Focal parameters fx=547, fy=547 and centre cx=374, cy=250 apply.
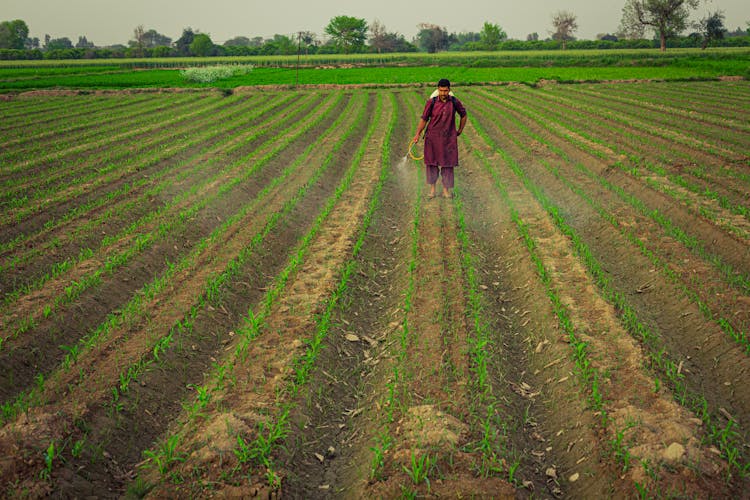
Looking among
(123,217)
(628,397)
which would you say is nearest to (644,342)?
(628,397)

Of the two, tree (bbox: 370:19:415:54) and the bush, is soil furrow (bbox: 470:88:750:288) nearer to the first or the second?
the bush

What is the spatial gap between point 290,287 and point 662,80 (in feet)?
122

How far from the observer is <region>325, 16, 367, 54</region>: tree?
122 metres

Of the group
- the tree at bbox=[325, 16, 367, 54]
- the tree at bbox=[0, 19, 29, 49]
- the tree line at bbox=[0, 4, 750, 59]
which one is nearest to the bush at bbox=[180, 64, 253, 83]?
the tree line at bbox=[0, 4, 750, 59]

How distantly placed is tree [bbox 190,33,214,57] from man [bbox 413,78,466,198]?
115 meters

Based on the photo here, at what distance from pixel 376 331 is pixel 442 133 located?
530cm

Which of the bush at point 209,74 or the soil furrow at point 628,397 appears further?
the bush at point 209,74

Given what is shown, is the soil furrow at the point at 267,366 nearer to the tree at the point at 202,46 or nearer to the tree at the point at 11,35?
the tree at the point at 202,46

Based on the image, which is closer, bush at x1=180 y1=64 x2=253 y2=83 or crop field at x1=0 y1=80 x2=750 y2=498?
crop field at x1=0 y1=80 x2=750 y2=498

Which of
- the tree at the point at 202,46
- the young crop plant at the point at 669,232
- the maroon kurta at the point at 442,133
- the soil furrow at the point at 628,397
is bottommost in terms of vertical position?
the soil furrow at the point at 628,397

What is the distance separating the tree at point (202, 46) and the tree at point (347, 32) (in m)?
26.4

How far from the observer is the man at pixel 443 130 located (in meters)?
10.1

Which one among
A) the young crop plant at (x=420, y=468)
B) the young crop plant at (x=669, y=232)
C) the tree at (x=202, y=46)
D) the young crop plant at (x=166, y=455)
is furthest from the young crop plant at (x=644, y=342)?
the tree at (x=202, y=46)

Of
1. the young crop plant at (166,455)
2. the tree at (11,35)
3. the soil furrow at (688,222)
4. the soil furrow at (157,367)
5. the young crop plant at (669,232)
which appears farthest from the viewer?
the tree at (11,35)
